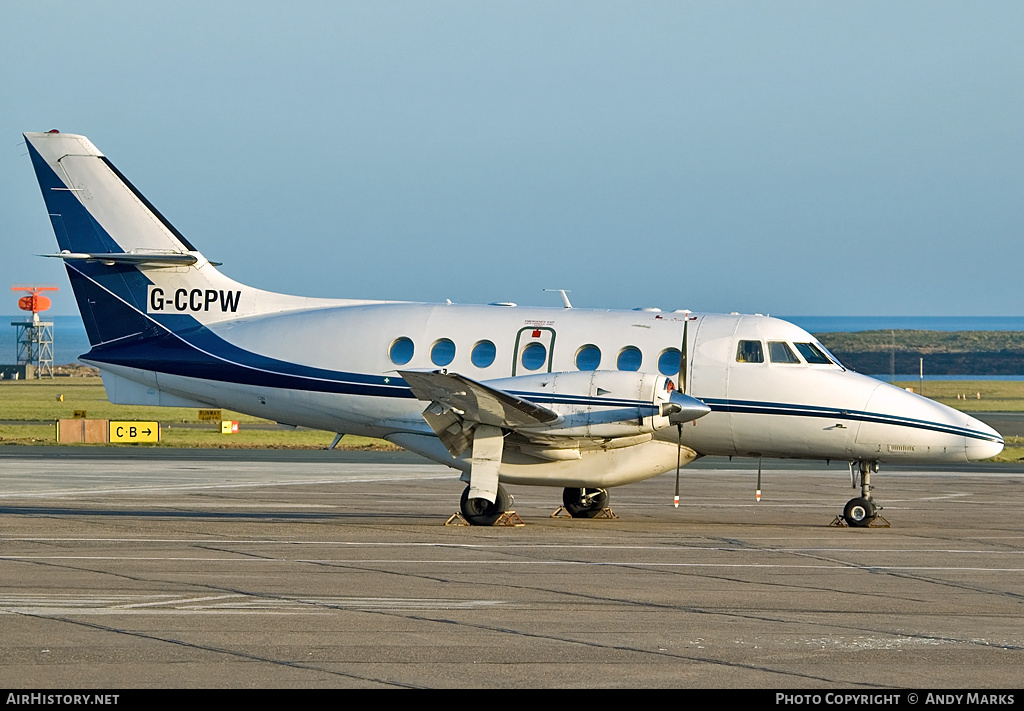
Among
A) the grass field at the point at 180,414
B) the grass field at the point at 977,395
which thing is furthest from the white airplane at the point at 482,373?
the grass field at the point at 977,395

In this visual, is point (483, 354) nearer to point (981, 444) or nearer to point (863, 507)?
point (863, 507)

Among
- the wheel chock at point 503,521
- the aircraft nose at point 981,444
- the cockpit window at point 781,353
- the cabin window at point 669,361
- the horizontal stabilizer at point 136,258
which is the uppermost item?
the horizontal stabilizer at point 136,258

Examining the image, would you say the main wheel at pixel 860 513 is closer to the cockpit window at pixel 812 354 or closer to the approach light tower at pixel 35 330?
the cockpit window at pixel 812 354

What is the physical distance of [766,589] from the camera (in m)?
12.8

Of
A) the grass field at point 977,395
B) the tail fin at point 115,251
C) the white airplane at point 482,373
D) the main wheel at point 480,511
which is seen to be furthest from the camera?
the grass field at point 977,395

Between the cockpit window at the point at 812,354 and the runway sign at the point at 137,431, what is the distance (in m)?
26.8

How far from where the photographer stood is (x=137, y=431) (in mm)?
40188

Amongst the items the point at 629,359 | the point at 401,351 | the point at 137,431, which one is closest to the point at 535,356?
the point at 629,359

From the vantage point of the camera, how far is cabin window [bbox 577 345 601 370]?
19406 millimetres

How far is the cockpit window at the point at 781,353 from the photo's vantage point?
1931 cm

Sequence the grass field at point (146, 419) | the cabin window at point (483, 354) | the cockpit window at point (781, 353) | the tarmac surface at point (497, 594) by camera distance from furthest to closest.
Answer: the grass field at point (146, 419), the cabin window at point (483, 354), the cockpit window at point (781, 353), the tarmac surface at point (497, 594)

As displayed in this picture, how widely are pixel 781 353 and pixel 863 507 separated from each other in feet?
9.36

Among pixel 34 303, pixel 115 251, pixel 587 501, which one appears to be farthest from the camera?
pixel 34 303
